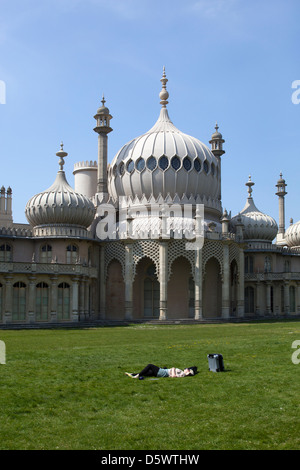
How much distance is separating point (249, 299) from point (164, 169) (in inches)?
612

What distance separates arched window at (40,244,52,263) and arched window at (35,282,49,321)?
3.81 meters

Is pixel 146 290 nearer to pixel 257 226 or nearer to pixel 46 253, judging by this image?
pixel 46 253

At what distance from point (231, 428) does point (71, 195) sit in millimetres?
35143

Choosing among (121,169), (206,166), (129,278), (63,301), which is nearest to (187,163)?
(206,166)

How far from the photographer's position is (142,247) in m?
43.0

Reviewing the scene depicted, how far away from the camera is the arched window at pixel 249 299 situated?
174ft

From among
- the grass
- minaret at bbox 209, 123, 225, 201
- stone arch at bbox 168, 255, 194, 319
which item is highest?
minaret at bbox 209, 123, 225, 201

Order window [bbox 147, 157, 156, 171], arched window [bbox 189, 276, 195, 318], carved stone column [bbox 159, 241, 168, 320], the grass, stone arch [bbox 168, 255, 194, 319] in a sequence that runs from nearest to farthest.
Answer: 1. the grass
2. carved stone column [bbox 159, 241, 168, 320]
3. stone arch [bbox 168, 255, 194, 319]
4. arched window [bbox 189, 276, 195, 318]
5. window [bbox 147, 157, 156, 171]

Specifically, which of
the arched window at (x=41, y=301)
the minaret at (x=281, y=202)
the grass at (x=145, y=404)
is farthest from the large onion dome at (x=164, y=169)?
the grass at (x=145, y=404)

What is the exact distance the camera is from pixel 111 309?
150 ft

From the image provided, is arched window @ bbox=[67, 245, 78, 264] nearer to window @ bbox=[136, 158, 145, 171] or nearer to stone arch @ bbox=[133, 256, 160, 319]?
stone arch @ bbox=[133, 256, 160, 319]

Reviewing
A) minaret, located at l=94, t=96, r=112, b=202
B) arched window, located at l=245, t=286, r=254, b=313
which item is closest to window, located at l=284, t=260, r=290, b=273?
arched window, located at l=245, t=286, r=254, b=313

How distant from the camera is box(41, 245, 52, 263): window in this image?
41656 mm
